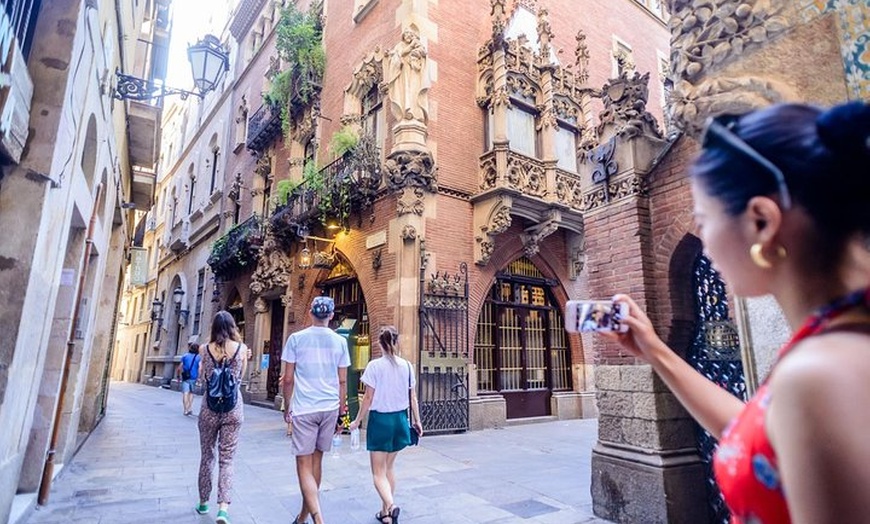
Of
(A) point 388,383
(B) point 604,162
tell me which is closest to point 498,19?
(B) point 604,162

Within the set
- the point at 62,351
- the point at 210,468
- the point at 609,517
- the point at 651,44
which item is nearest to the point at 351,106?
the point at 62,351

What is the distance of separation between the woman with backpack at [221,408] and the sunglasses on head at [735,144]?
4.65 m

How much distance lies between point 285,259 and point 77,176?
10.7 m

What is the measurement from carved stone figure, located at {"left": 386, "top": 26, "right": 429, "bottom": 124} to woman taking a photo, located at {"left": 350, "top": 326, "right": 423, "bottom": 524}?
767 cm

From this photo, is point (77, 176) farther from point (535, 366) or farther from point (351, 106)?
point (535, 366)

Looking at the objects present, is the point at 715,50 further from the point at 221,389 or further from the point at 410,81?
the point at 410,81

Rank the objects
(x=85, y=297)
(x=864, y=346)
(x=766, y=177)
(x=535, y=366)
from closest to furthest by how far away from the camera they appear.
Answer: (x=864, y=346) → (x=766, y=177) → (x=85, y=297) → (x=535, y=366)

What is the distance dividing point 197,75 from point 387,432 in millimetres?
6516

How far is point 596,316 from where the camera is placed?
1.54 m

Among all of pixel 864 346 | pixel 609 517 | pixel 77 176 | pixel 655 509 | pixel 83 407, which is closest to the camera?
pixel 864 346

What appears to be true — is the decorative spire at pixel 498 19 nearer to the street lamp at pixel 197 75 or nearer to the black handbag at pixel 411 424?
the street lamp at pixel 197 75

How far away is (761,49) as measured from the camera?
12.8ft

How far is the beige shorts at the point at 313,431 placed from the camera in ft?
14.5

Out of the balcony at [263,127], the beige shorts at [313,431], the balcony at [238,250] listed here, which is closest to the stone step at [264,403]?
the balcony at [238,250]
